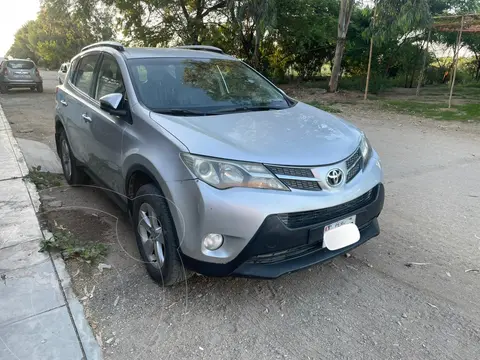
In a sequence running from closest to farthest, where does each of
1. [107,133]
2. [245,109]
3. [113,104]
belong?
[113,104] < [245,109] < [107,133]

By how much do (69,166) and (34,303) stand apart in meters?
2.56

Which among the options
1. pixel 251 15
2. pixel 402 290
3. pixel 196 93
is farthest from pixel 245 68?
pixel 251 15

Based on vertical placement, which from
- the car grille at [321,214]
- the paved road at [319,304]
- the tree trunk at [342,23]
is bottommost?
the paved road at [319,304]

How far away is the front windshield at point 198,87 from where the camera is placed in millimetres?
3246

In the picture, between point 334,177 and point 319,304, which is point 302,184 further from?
point 319,304

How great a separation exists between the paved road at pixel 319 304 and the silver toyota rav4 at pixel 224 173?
304 mm

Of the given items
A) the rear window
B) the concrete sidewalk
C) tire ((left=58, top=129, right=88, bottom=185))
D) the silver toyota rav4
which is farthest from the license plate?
the rear window

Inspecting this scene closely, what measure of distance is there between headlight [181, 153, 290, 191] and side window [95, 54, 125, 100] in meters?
1.39

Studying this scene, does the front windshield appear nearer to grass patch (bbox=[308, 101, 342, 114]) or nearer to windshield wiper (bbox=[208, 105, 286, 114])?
windshield wiper (bbox=[208, 105, 286, 114])

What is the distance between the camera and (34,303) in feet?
8.93

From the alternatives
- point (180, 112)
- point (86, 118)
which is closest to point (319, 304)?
point (180, 112)

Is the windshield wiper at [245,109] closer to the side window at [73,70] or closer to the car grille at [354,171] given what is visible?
the car grille at [354,171]

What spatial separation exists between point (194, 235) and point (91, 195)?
2795 millimetres

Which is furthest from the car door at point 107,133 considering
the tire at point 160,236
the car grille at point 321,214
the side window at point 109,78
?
the car grille at point 321,214
